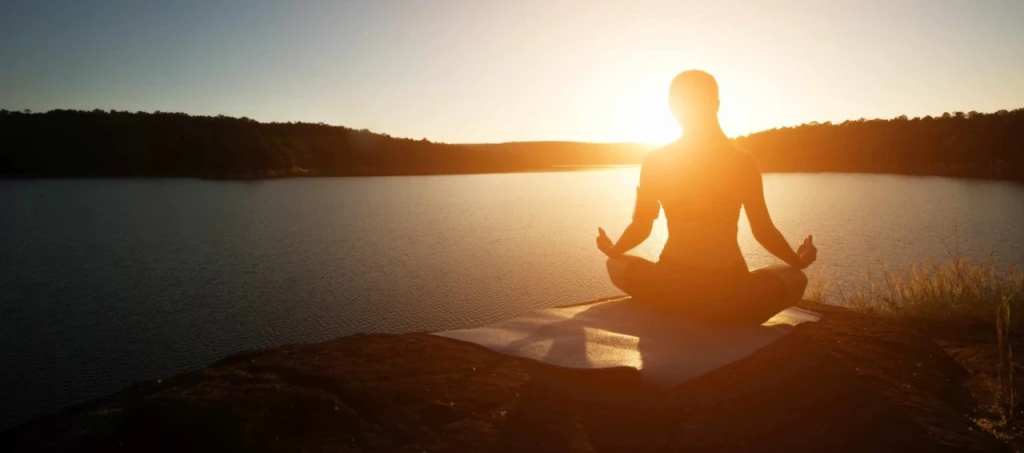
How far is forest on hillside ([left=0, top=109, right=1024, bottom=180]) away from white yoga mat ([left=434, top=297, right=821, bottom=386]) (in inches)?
2532

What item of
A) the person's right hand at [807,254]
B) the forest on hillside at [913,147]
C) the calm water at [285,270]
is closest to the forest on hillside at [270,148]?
the forest on hillside at [913,147]

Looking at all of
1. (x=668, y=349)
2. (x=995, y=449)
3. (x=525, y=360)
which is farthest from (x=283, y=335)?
(x=995, y=449)

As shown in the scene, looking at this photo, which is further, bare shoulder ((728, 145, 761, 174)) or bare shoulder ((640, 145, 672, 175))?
bare shoulder ((640, 145, 672, 175))

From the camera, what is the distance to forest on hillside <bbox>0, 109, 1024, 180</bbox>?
60250 millimetres

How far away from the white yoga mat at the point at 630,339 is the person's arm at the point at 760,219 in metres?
0.60

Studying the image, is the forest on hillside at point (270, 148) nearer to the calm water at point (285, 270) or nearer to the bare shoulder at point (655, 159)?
the calm water at point (285, 270)

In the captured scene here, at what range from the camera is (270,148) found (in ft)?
269

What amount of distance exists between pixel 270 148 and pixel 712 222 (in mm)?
85724

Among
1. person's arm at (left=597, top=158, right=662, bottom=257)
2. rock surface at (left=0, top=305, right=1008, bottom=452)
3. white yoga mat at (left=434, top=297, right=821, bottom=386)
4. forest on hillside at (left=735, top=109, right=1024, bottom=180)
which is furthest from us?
forest on hillside at (left=735, top=109, right=1024, bottom=180)

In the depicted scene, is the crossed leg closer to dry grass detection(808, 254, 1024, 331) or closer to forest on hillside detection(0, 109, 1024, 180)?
dry grass detection(808, 254, 1024, 331)

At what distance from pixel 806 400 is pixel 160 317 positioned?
8.72m

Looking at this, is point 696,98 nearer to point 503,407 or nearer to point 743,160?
point 743,160

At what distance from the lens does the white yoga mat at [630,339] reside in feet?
12.6

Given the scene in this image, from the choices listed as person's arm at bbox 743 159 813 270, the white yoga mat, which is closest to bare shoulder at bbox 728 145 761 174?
person's arm at bbox 743 159 813 270
